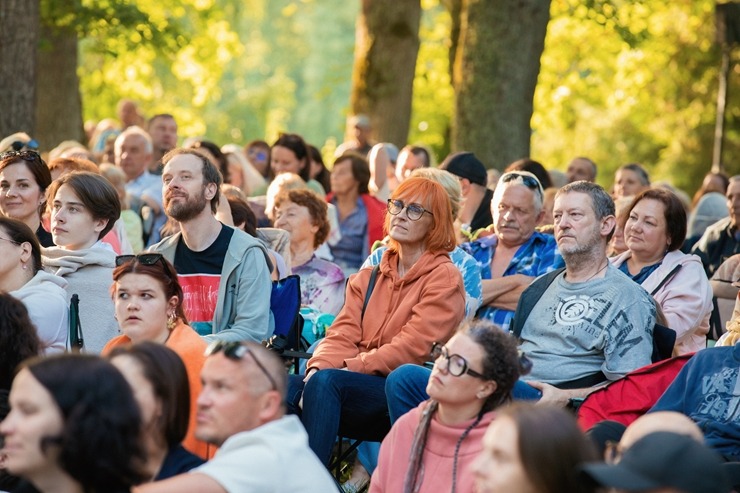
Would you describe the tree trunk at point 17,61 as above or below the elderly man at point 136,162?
above

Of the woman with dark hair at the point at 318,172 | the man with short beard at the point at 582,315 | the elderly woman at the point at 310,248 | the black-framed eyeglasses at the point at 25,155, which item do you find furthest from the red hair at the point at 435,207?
the woman with dark hair at the point at 318,172

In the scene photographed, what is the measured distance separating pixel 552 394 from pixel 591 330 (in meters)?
0.46

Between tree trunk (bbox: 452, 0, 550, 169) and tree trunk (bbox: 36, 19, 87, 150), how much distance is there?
567 cm

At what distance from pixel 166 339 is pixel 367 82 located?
11730mm

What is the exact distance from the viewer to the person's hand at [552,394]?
6516 millimetres

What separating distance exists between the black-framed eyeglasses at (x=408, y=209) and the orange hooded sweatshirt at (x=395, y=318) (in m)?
0.22

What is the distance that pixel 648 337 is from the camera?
679 centimetres

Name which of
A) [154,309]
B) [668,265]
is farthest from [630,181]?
[154,309]

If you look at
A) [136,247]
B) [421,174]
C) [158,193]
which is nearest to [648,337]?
[421,174]

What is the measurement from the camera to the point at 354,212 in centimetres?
1170

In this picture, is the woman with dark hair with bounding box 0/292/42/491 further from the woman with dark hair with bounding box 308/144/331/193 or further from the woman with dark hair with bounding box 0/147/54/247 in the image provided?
the woman with dark hair with bounding box 308/144/331/193

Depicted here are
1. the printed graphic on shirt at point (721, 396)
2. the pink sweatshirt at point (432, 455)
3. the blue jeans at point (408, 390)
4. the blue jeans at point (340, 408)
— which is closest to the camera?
the pink sweatshirt at point (432, 455)

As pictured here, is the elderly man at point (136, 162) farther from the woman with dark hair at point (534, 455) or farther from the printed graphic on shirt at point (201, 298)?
the woman with dark hair at point (534, 455)

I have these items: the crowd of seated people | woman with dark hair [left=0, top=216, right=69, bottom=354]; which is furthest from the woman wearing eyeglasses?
woman with dark hair [left=0, top=216, right=69, bottom=354]
